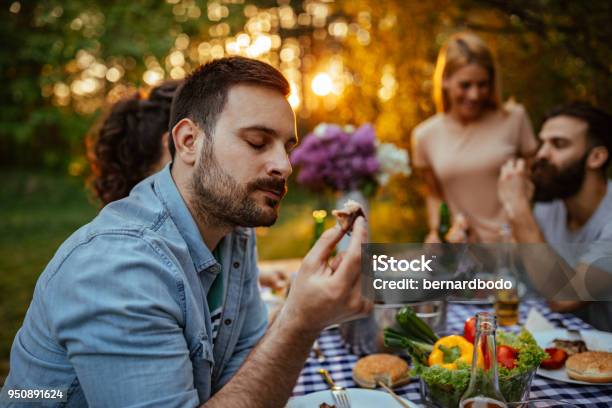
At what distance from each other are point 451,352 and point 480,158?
204 cm

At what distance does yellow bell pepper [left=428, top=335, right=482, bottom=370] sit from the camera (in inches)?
47.7

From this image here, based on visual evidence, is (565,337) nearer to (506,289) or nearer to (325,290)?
(506,289)

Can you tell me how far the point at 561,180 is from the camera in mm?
2328

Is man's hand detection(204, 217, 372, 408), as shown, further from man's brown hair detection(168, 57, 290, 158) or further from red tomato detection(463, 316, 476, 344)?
man's brown hair detection(168, 57, 290, 158)

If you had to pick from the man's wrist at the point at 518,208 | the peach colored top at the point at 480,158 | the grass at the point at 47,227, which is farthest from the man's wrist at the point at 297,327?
the peach colored top at the point at 480,158

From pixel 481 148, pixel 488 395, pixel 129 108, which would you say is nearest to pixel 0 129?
pixel 129 108

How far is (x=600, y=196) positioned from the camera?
2.32 meters

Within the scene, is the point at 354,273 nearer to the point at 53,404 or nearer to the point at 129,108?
the point at 53,404

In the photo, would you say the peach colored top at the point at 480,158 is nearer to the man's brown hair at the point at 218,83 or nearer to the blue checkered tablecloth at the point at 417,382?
the blue checkered tablecloth at the point at 417,382

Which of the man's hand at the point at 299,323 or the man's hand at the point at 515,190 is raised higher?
the man's hand at the point at 515,190

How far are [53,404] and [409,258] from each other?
1262mm

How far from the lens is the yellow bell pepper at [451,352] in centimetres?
121

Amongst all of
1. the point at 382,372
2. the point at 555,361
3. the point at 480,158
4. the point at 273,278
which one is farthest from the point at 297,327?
the point at 480,158

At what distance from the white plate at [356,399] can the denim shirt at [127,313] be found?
0.25 m
